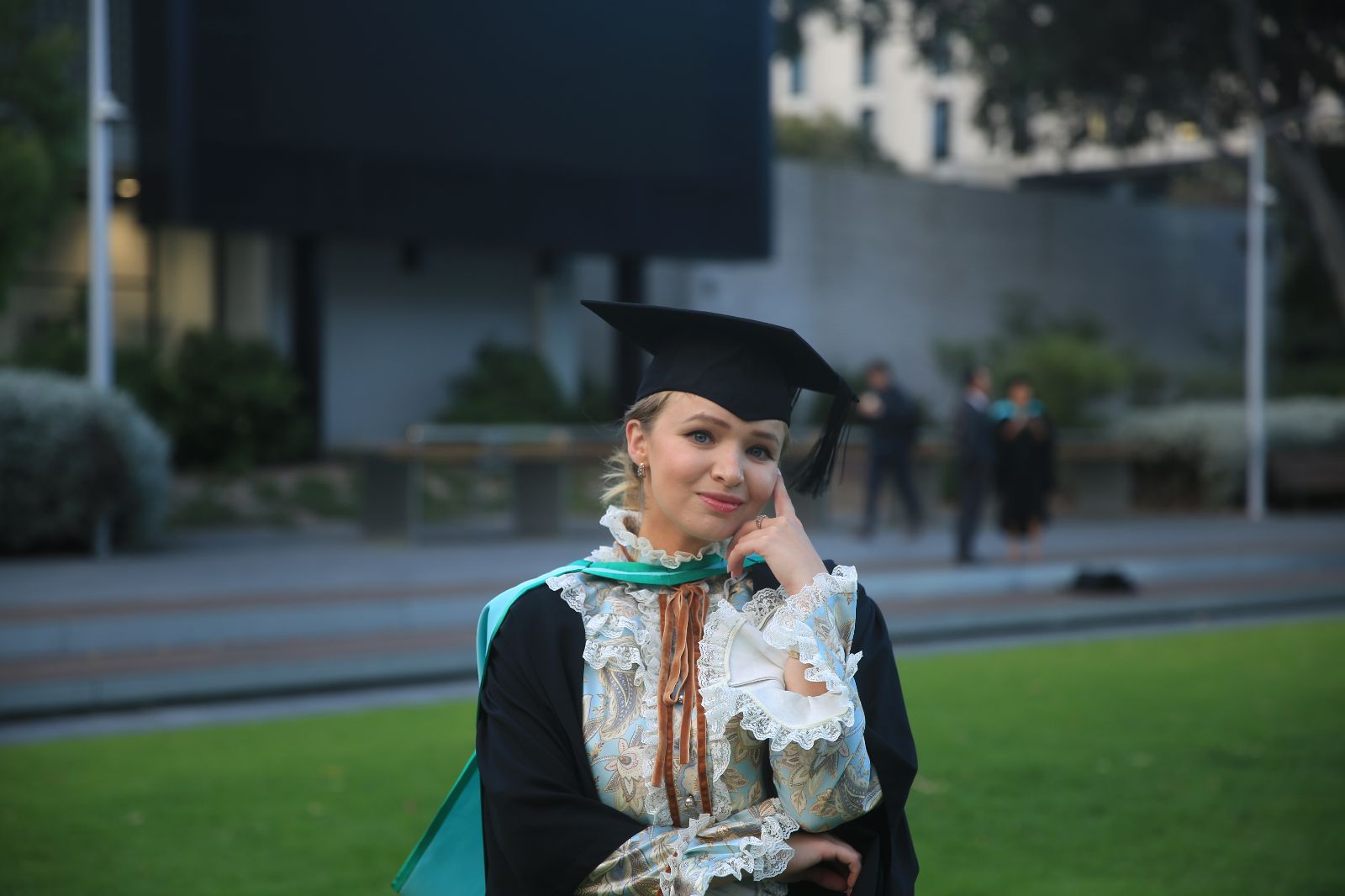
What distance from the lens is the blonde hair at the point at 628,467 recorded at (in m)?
2.56

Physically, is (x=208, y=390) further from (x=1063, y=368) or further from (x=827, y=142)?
(x=827, y=142)

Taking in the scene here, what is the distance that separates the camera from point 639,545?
2588 mm

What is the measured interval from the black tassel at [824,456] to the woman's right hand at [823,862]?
2.16ft

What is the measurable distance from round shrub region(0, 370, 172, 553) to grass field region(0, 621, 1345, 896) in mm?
7392

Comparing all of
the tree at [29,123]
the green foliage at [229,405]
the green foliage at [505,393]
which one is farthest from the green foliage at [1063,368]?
the tree at [29,123]

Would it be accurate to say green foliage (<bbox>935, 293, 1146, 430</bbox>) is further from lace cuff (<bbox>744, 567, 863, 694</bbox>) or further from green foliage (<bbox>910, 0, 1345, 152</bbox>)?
lace cuff (<bbox>744, 567, 863, 694</bbox>)

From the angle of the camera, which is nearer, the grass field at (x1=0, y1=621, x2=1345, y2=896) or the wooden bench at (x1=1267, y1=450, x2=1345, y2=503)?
the grass field at (x1=0, y1=621, x2=1345, y2=896)

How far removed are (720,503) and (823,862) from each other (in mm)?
643

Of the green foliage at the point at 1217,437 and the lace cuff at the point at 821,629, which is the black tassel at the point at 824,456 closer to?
the lace cuff at the point at 821,629

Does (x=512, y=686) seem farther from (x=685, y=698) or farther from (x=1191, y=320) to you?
(x=1191, y=320)

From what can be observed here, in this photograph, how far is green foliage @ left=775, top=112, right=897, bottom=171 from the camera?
49.4 metres

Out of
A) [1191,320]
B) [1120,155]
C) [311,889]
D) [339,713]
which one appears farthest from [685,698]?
[1191,320]

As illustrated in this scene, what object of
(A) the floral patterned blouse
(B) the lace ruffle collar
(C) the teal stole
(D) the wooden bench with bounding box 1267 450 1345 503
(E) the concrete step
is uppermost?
(B) the lace ruffle collar

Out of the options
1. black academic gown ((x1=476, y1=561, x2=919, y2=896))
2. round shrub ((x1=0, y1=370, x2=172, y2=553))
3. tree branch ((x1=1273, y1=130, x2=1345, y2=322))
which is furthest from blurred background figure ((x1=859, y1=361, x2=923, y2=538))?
black academic gown ((x1=476, y1=561, x2=919, y2=896))
